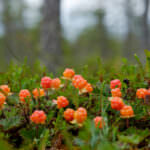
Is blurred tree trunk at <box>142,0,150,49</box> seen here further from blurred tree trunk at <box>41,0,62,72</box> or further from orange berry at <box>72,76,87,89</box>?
orange berry at <box>72,76,87,89</box>

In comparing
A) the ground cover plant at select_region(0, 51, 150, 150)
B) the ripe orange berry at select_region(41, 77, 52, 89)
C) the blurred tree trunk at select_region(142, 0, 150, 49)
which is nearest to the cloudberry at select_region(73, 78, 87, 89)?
the ground cover plant at select_region(0, 51, 150, 150)

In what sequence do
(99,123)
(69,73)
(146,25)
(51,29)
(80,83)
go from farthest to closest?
(146,25), (51,29), (69,73), (80,83), (99,123)

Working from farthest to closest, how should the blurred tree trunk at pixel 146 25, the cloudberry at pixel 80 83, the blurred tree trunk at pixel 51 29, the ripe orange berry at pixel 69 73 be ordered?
the blurred tree trunk at pixel 146 25 < the blurred tree trunk at pixel 51 29 < the ripe orange berry at pixel 69 73 < the cloudberry at pixel 80 83

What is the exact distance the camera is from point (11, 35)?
17.5m

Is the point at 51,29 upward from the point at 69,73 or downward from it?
upward

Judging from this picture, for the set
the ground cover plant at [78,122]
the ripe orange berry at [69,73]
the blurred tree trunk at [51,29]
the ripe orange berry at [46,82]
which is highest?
the blurred tree trunk at [51,29]

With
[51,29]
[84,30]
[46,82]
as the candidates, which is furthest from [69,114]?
[84,30]

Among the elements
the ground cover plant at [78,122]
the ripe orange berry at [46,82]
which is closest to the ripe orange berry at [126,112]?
the ground cover plant at [78,122]

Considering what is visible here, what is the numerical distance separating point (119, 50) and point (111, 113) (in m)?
25.4

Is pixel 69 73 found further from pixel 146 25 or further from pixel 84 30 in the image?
pixel 84 30

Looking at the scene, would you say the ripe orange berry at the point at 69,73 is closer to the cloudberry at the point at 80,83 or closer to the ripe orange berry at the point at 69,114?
the cloudberry at the point at 80,83

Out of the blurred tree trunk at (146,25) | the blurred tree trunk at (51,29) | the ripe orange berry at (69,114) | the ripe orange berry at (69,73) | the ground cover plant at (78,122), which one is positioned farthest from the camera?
the blurred tree trunk at (146,25)

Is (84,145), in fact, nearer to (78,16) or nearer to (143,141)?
(143,141)

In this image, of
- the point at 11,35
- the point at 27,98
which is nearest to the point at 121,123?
the point at 27,98
